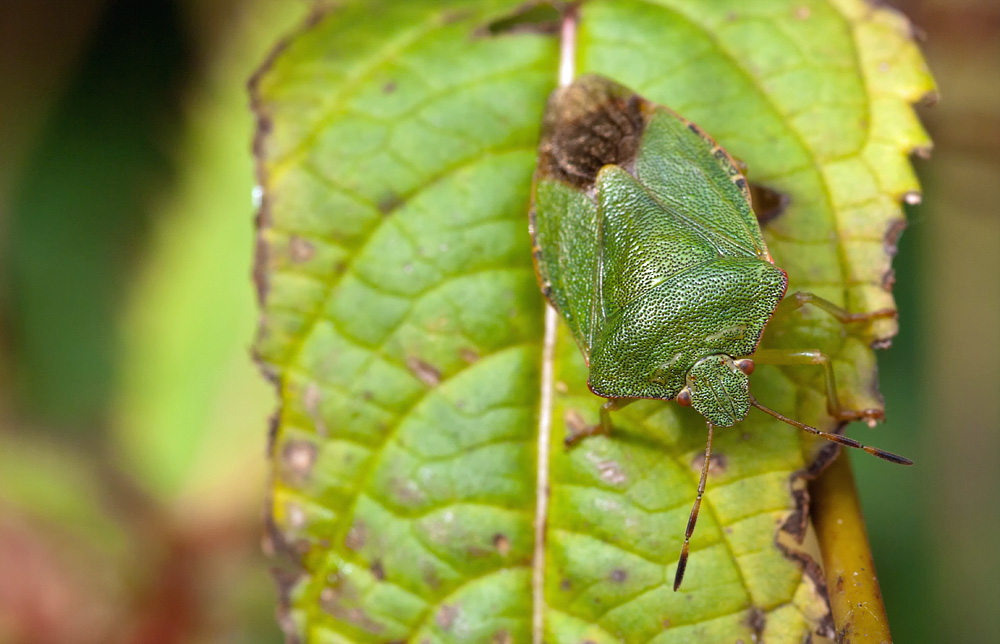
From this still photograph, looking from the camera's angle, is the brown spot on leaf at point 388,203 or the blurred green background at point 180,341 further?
the blurred green background at point 180,341

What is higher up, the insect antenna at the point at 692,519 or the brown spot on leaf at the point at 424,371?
the brown spot on leaf at the point at 424,371

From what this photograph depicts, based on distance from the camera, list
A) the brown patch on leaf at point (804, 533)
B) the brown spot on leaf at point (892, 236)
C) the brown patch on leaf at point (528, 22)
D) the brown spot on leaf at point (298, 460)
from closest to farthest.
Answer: the brown patch on leaf at point (804, 533), the brown spot on leaf at point (892, 236), the brown spot on leaf at point (298, 460), the brown patch on leaf at point (528, 22)

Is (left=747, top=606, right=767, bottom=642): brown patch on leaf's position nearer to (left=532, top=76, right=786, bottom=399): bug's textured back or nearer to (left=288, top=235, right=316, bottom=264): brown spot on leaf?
(left=532, top=76, right=786, bottom=399): bug's textured back

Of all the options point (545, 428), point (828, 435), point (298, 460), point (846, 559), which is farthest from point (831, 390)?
point (298, 460)

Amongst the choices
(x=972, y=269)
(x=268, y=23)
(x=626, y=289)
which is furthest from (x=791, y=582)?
(x=268, y=23)

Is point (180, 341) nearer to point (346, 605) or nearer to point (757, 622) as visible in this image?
point (346, 605)

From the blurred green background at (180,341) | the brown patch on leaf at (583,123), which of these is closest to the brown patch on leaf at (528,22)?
the brown patch on leaf at (583,123)

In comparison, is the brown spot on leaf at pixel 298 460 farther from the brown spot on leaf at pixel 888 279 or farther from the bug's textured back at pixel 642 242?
the brown spot on leaf at pixel 888 279

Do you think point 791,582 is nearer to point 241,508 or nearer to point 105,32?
point 241,508
